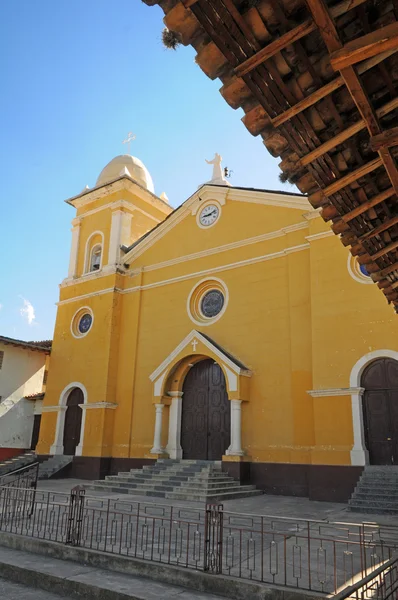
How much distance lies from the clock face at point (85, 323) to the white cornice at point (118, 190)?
570cm

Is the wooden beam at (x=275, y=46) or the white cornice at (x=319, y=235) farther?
the white cornice at (x=319, y=235)

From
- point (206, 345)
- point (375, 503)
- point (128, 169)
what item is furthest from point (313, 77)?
point (128, 169)

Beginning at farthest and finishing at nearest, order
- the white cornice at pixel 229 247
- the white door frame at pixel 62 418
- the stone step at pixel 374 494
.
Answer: the white door frame at pixel 62 418
the white cornice at pixel 229 247
the stone step at pixel 374 494

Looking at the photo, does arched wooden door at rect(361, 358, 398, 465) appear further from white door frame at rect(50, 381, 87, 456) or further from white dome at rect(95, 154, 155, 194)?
white dome at rect(95, 154, 155, 194)

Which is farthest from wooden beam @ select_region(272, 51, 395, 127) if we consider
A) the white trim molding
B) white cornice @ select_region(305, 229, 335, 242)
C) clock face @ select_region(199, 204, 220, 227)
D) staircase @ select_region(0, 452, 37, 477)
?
staircase @ select_region(0, 452, 37, 477)

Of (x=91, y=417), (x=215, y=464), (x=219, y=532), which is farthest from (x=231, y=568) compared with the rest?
(x=91, y=417)

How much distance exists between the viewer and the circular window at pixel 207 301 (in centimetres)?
1727

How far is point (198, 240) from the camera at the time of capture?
18531mm

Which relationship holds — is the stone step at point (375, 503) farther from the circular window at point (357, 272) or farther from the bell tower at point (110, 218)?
the bell tower at point (110, 218)

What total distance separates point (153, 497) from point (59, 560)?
637cm

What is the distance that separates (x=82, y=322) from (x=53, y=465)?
234 inches

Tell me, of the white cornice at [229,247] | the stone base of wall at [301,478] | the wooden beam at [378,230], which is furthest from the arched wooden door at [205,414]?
the wooden beam at [378,230]

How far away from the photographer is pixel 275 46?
9.29ft

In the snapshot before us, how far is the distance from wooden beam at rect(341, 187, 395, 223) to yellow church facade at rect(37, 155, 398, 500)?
9079 mm
